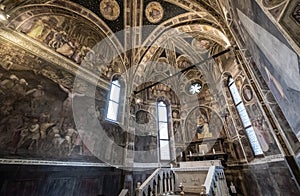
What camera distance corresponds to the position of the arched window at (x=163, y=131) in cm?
795

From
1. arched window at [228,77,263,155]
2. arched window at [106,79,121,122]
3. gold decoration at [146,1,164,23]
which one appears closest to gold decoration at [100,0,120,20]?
gold decoration at [146,1,164,23]

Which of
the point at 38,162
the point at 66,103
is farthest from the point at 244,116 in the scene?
the point at 38,162

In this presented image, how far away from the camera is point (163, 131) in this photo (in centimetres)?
858

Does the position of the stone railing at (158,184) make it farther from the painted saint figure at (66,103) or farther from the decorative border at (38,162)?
the painted saint figure at (66,103)

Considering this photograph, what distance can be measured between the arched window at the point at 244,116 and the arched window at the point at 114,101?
6043mm

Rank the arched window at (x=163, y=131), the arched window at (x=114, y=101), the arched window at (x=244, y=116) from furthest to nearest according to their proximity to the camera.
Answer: the arched window at (x=163, y=131) < the arched window at (x=114, y=101) < the arched window at (x=244, y=116)

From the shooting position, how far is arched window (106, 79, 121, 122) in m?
6.68

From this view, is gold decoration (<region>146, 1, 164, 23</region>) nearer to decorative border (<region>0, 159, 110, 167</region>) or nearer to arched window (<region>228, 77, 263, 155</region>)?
arched window (<region>228, 77, 263, 155</region>)

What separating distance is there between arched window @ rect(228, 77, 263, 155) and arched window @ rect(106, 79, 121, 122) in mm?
6043

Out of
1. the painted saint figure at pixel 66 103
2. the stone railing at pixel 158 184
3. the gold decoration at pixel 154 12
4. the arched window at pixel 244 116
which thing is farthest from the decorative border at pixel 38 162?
the gold decoration at pixel 154 12

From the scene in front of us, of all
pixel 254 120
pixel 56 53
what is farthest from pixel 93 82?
pixel 254 120

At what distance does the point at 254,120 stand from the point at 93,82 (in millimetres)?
6994

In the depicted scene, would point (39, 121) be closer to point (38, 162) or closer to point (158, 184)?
point (38, 162)

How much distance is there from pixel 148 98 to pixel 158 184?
5.14 m
